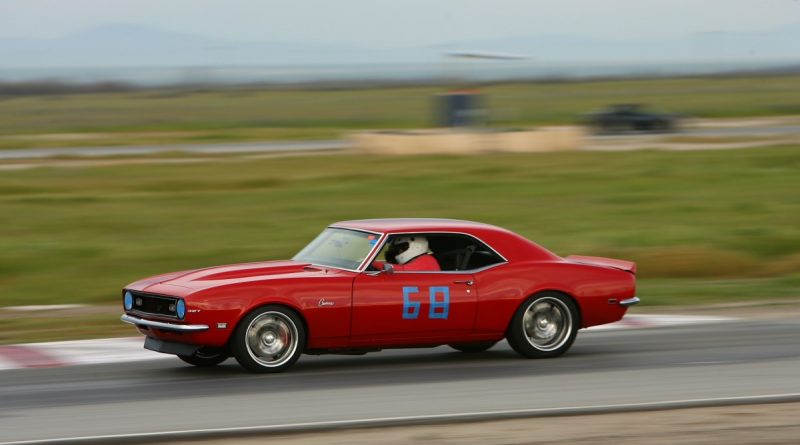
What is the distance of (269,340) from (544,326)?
2.43 meters

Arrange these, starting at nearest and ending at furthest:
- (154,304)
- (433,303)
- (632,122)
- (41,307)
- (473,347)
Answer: (154,304) < (433,303) < (473,347) < (41,307) < (632,122)

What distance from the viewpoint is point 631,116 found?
4984cm

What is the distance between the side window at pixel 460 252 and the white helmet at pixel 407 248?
82 mm

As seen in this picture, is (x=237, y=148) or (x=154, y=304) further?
(x=237, y=148)

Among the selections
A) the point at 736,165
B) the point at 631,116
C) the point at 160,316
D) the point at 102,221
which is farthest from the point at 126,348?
the point at 631,116

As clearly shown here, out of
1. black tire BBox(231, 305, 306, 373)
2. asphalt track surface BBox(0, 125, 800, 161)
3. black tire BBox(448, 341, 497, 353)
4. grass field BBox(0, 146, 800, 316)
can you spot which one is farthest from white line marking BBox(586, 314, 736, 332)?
asphalt track surface BBox(0, 125, 800, 161)

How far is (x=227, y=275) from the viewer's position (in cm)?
927

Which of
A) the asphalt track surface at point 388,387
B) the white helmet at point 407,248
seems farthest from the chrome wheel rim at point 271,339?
the white helmet at point 407,248

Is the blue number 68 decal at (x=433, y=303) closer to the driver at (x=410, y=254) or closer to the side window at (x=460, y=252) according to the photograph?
the driver at (x=410, y=254)

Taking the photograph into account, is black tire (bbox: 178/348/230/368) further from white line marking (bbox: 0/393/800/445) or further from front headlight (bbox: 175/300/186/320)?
white line marking (bbox: 0/393/800/445)

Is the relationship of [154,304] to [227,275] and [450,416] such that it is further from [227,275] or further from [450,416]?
[450,416]

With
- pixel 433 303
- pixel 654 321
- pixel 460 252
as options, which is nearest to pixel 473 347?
pixel 460 252

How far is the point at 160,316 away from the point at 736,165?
2508cm

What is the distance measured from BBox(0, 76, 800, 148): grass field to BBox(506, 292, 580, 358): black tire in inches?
1611
